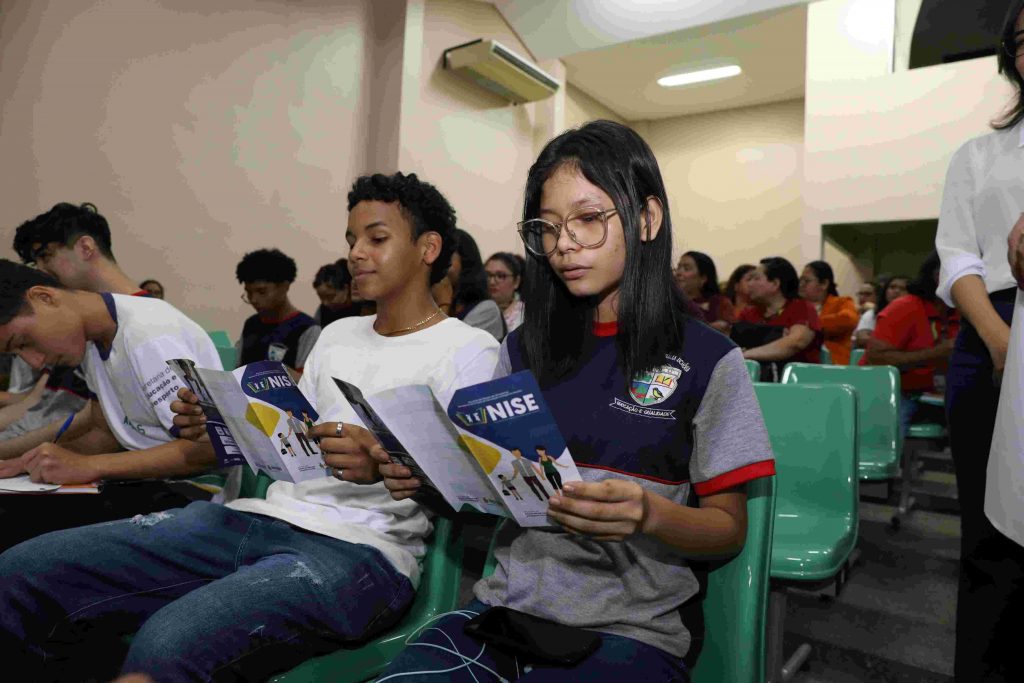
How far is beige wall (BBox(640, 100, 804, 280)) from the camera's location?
9164 mm

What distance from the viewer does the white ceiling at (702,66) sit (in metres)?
7.13

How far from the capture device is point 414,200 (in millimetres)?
1494

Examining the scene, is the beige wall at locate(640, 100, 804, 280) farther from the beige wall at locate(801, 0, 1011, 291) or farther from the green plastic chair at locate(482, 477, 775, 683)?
the green plastic chair at locate(482, 477, 775, 683)

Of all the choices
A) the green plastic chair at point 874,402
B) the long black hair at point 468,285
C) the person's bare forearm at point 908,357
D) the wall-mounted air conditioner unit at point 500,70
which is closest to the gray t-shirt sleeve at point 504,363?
the green plastic chair at point 874,402

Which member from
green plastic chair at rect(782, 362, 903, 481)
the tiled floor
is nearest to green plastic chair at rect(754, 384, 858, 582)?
the tiled floor

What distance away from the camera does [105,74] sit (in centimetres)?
461

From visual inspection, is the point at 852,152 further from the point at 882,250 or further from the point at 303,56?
the point at 303,56

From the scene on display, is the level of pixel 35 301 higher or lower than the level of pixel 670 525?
higher

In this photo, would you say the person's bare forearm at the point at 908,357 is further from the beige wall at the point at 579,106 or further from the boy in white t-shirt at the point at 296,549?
the beige wall at the point at 579,106

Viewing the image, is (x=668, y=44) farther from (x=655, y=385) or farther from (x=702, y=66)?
(x=655, y=385)

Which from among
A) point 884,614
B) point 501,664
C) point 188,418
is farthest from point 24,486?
point 884,614

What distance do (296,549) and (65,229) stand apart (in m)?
1.49

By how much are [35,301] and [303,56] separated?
190 inches

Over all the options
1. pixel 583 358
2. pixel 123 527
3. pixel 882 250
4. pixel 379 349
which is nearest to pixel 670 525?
pixel 583 358
